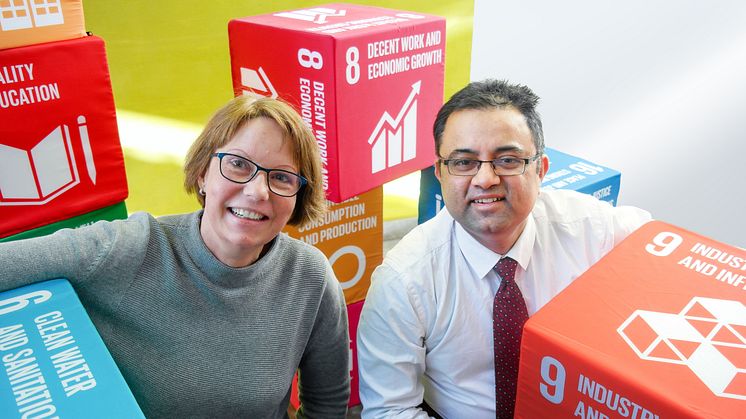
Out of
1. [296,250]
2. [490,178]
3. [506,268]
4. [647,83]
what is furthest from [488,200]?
[647,83]

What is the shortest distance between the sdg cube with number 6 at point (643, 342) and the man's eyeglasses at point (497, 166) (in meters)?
0.30

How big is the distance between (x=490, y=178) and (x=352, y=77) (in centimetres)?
57

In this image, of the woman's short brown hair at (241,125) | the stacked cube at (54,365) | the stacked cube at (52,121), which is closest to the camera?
the stacked cube at (54,365)

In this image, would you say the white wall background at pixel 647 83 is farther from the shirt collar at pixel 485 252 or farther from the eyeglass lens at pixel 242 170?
the eyeglass lens at pixel 242 170

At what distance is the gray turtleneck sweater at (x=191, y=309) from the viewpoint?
1097 millimetres

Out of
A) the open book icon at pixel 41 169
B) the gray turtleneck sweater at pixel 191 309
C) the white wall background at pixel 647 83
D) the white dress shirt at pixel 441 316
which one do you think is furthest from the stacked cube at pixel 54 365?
the white wall background at pixel 647 83

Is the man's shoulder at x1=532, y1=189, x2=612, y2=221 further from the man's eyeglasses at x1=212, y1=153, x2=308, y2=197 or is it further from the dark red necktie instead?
the man's eyeglasses at x1=212, y1=153, x2=308, y2=197

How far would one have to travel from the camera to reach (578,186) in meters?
1.99

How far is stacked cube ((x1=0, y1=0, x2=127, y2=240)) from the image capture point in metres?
1.64

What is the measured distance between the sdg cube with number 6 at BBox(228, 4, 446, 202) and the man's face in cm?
44

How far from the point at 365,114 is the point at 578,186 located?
0.73 meters

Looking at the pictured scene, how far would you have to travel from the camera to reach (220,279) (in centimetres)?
119

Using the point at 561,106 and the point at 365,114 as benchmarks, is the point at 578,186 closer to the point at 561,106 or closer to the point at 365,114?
the point at 365,114

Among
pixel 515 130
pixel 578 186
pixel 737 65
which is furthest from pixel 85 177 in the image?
pixel 737 65
